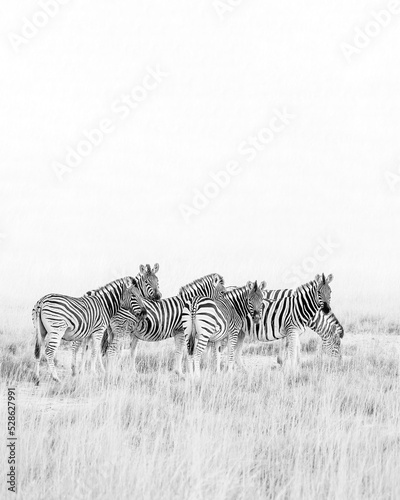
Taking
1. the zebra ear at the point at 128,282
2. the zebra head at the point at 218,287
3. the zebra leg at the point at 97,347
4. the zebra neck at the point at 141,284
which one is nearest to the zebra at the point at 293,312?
the zebra head at the point at 218,287

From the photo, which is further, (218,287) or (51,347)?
(218,287)

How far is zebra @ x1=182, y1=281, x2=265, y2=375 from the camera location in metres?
11.6

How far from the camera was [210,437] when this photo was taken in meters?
7.35

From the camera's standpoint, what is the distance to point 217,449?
688 cm

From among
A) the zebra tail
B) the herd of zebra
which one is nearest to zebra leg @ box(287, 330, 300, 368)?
the herd of zebra

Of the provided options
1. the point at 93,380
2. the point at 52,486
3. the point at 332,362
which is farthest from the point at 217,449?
the point at 332,362

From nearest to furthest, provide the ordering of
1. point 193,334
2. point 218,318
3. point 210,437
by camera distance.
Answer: point 210,437 < point 218,318 < point 193,334

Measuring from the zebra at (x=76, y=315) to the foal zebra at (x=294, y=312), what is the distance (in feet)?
8.51

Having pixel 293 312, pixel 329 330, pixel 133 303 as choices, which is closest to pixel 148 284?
pixel 133 303

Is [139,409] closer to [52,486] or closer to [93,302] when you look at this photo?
[52,486]

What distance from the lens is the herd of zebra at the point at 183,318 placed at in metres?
11.4

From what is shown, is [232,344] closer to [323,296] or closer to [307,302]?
[307,302]

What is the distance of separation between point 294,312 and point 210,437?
6.36m

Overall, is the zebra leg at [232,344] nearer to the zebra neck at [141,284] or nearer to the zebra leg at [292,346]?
the zebra leg at [292,346]
